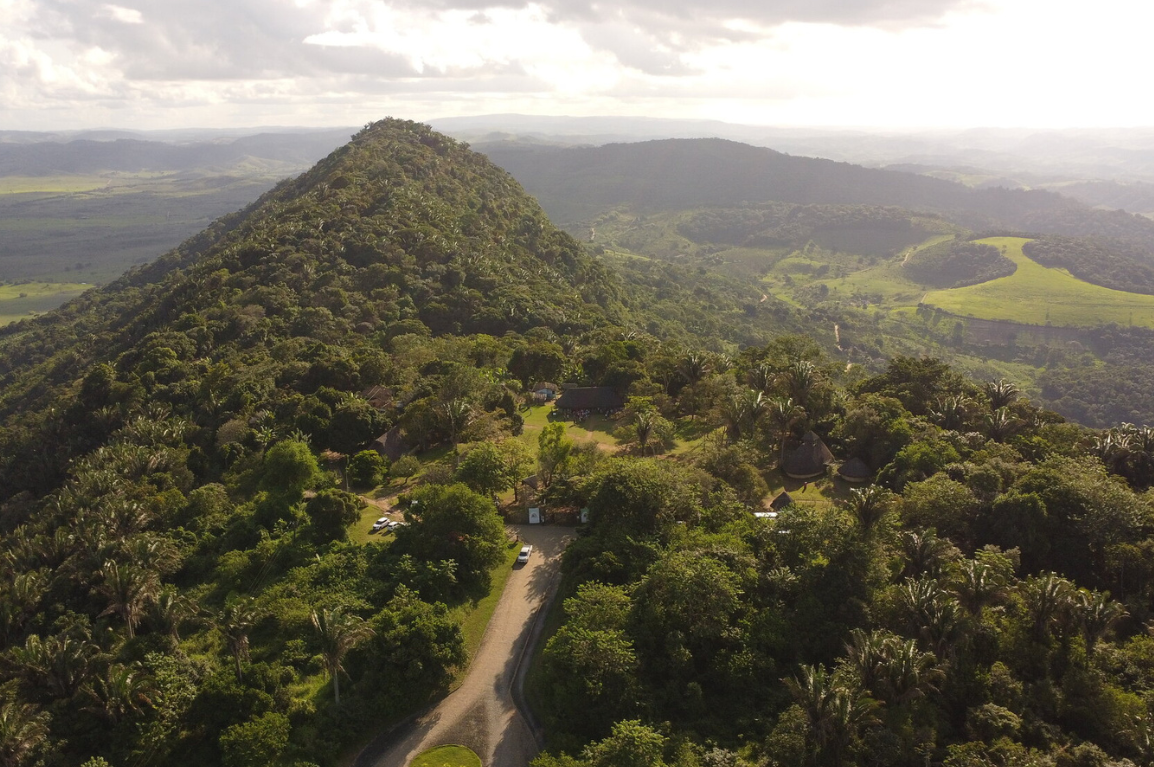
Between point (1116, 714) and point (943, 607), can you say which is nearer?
point (1116, 714)

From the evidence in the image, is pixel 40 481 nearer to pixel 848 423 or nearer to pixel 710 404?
pixel 710 404

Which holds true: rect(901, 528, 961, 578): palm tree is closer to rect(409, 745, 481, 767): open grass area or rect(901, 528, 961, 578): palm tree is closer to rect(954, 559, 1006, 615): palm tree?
rect(954, 559, 1006, 615): palm tree

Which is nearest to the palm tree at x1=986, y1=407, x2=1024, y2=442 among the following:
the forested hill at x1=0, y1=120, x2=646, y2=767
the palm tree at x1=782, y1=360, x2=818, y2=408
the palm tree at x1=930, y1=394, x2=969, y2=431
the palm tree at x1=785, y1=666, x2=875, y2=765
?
the palm tree at x1=930, y1=394, x2=969, y2=431

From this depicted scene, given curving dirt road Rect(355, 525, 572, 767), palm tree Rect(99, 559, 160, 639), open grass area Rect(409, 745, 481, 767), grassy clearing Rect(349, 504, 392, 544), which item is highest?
palm tree Rect(99, 559, 160, 639)

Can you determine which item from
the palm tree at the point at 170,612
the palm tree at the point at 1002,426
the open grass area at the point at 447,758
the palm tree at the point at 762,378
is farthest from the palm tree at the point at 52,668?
the palm tree at the point at 1002,426

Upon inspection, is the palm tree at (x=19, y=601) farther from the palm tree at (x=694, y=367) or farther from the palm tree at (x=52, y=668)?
the palm tree at (x=694, y=367)

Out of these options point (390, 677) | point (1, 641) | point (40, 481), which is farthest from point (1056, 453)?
point (40, 481)
